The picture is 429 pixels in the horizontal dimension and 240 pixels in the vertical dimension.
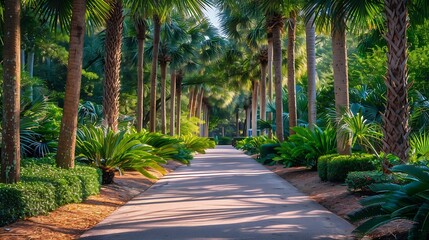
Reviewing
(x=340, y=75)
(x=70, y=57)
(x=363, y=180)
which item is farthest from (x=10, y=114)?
(x=340, y=75)

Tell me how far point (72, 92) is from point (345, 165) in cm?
658

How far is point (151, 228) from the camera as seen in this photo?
27.3 feet

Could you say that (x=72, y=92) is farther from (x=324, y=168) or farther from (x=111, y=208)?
(x=324, y=168)

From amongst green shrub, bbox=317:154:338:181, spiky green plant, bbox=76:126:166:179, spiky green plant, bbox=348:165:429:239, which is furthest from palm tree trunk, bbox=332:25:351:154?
spiky green plant, bbox=348:165:429:239

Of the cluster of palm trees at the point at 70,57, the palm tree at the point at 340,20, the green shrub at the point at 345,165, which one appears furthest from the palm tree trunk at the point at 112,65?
the green shrub at the point at 345,165

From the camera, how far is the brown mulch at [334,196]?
287 inches

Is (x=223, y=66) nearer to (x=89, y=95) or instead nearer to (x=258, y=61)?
(x=258, y=61)

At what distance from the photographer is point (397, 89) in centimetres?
1074

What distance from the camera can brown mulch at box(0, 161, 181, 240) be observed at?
7.55 m

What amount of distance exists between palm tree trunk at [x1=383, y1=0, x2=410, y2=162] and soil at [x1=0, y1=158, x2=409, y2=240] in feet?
4.10

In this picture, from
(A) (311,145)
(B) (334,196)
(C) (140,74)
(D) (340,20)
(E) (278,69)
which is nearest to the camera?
(B) (334,196)

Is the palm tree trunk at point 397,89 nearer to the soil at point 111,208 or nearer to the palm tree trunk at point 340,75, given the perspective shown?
the soil at point 111,208

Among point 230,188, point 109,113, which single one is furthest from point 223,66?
point 230,188

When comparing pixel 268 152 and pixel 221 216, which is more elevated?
pixel 268 152
